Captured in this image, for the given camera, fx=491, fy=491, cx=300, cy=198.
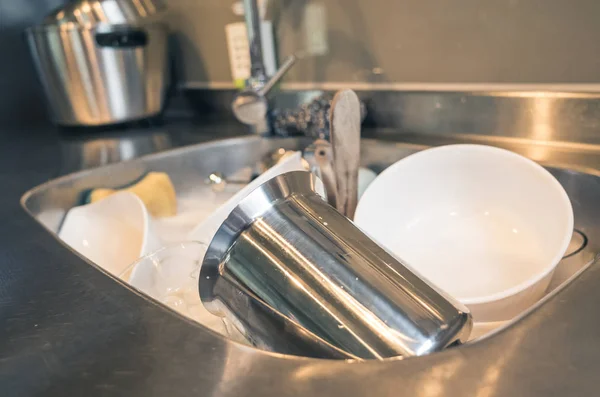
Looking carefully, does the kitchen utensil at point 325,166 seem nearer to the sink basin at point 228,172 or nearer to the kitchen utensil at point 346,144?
the kitchen utensil at point 346,144

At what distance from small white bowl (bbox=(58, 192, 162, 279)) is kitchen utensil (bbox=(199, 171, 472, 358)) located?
0.26 m

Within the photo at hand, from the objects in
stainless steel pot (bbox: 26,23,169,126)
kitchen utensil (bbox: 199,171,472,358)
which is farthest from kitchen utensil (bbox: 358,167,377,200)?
stainless steel pot (bbox: 26,23,169,126)

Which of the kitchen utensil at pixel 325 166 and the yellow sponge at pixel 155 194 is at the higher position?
the kitchen utensil at pixel 325 166

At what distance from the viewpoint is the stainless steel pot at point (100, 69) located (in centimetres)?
95

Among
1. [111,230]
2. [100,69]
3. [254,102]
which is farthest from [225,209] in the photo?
[100,69]

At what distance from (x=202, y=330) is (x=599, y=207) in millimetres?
451

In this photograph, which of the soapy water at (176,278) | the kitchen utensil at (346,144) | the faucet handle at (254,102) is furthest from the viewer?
the faucet handle at (254,102)

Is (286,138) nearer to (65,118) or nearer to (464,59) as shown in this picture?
(464,59)

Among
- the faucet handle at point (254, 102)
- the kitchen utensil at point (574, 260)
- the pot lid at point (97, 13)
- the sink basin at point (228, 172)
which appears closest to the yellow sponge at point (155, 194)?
the sink basin at point (228, 172)

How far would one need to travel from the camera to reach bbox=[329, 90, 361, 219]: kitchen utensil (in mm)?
547

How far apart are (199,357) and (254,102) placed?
585 mm

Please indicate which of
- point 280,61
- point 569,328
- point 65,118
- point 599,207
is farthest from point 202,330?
point 65,118

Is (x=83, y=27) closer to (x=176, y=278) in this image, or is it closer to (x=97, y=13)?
(x=97, y=13)

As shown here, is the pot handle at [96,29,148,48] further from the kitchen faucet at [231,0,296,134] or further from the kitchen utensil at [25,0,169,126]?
the kitchen faucet at [231,0,296,134]
